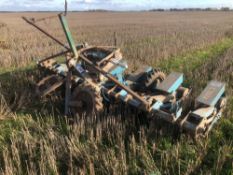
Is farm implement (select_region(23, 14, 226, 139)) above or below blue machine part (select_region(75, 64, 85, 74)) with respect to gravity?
below

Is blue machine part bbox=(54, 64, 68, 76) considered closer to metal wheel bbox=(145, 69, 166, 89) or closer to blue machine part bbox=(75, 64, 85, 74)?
blue machine part bbox=(75, 64, 85, 74)

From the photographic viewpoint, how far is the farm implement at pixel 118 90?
4.42 m

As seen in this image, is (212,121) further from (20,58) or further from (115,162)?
(20,58)

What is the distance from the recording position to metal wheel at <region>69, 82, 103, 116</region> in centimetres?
479

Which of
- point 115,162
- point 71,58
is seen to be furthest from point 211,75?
point 115,162

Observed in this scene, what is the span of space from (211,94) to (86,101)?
2.02m

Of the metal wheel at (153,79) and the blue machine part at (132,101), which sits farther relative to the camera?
the metal wheel at (153,79)

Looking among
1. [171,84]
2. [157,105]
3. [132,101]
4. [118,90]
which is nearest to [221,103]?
[171,84]

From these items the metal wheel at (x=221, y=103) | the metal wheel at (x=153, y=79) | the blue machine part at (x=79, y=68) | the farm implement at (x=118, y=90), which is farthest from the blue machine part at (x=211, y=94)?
the blue machine part at (x=79, y=68)

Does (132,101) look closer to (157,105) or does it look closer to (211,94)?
(157,105)

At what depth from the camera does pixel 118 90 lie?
5137 millimetres

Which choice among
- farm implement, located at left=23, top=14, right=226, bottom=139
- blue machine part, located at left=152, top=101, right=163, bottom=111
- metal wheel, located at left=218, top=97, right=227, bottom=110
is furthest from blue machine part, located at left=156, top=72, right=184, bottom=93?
metal wheel, located at left=218, top=97, right=227, bottom=110

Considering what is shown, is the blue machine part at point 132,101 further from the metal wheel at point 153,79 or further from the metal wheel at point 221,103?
the metal wheel at point 221,103

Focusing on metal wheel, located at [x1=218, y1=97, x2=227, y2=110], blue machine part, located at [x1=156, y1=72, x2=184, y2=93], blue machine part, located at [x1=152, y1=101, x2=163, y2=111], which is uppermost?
blue machine part, located at [x1=156, y1=72, x2=184, y2=93]
